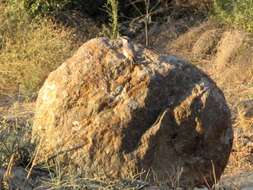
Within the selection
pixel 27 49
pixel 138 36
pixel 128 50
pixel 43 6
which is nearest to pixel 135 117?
pixel 128 50

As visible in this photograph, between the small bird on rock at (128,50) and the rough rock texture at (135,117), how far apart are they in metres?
0.03

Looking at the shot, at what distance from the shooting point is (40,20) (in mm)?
12578

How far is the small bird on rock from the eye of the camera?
5.75 metres

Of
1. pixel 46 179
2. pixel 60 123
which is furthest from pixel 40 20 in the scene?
pixel 46 179

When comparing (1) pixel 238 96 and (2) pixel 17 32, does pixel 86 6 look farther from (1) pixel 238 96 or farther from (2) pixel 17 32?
(1) pixel 238 96

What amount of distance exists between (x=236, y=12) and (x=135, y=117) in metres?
6.46

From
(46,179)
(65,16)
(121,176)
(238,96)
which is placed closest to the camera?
(46,179)

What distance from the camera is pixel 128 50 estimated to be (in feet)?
19.1

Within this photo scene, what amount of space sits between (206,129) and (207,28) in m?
7.04

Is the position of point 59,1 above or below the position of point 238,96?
above

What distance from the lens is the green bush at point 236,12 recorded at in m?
11.4

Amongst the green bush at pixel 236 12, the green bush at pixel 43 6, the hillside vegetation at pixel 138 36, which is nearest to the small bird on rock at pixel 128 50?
the hillside vegetation at pixel 138 36

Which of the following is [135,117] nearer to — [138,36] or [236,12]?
[236,12]

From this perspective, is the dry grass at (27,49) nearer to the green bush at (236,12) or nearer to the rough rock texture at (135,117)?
the green bush at (236,12)
